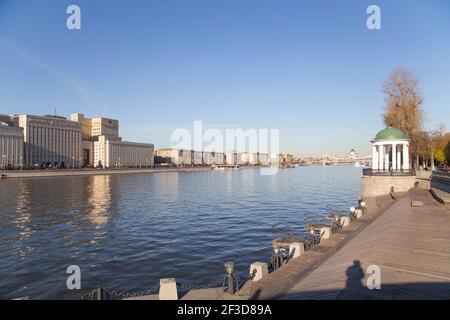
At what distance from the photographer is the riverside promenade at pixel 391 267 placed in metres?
Result: 9.41

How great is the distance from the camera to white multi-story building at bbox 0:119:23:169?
169950 millimetres

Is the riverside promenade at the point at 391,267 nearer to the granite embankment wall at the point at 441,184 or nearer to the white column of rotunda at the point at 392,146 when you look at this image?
the granite embankment wall at the point at 441,184

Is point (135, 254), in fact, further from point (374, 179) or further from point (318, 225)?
point (374, 179)

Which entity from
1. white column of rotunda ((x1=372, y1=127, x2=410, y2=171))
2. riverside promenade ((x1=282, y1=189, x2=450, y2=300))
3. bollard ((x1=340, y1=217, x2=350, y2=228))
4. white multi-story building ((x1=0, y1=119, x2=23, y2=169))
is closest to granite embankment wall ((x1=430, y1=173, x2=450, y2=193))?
white column of rotunda ((x1=372, y1=127, x2=410, y2=171))

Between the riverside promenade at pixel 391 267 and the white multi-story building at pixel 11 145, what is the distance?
184866 mm

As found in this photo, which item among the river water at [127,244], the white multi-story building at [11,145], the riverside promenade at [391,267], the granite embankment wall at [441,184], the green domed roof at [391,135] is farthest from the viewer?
the white multi-story building at [11,145]

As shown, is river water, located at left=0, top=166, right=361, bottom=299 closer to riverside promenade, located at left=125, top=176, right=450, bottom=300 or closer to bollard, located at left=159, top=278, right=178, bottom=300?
riverside promenade, located at left=125, top=176, right=450, bottom=300

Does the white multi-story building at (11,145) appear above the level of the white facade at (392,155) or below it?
above

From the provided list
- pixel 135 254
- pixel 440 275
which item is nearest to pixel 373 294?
pixel 440 275

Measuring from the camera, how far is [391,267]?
454 inches

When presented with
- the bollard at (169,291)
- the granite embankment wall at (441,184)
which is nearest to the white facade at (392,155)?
the granite embankment wall at (441,184)
